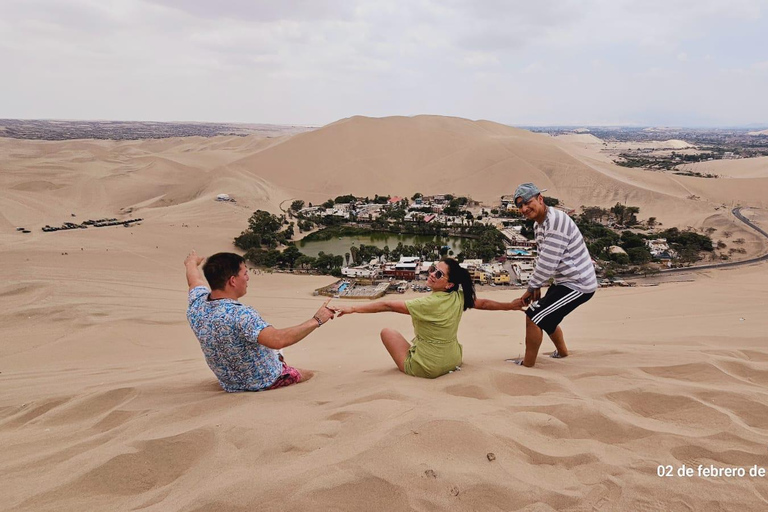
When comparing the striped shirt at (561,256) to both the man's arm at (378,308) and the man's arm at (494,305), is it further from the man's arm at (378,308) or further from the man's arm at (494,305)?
the man's arm at (378,308)

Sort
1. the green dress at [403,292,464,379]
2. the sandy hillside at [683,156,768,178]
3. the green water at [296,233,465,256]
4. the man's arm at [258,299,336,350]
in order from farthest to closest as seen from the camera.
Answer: the sandy hillside at [683,156,768,178] → the green water at [296,233,465,256] → the green dress at [403,292,464,379] → the man's arm at [258,299,336,350]

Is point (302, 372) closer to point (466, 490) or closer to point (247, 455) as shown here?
point (247, 455)

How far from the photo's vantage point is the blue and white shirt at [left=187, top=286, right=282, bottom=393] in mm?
2469

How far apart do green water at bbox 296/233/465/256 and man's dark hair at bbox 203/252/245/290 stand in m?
20.3

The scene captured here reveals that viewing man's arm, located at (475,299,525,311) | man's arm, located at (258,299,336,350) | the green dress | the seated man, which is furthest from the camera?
man's arm, located at (475,299,525,311)

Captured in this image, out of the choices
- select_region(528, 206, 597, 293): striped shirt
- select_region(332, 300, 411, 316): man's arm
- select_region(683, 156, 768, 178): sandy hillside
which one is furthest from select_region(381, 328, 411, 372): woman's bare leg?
select_region(683, 156, 768, 178): sandy hillside

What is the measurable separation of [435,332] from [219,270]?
147cm

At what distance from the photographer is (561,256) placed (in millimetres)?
3111

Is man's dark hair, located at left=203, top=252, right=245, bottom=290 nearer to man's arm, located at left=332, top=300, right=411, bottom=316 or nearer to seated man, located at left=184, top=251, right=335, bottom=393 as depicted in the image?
seated man, located at left=184, top=251, right=335, bottom=393

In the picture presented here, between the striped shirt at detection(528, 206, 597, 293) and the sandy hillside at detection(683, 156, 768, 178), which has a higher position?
the sandy hillside at detection(683, 156, 768, 178)

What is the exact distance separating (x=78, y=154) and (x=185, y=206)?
3240 centimetres

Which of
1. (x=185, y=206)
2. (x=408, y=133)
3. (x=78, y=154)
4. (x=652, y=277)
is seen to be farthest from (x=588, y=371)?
(x=78, y=154)

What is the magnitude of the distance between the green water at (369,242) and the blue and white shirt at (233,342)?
20151mm

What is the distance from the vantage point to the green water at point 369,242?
23750 millimetres
